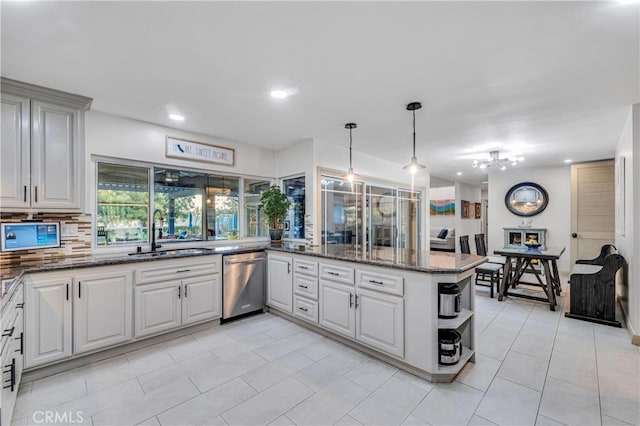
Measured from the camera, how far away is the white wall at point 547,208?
6.44m

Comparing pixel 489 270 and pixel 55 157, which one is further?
pixel 489 270

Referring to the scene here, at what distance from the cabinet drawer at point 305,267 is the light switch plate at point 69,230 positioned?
7.72ft

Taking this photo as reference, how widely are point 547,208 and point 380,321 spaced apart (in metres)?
6.38

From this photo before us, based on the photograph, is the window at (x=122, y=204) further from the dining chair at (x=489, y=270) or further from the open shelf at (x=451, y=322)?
the dining chair at (x=489, y=270)

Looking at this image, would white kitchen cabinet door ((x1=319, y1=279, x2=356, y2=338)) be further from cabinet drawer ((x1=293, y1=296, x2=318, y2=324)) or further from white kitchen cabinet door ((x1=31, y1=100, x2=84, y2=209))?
white kitchen cabinet door ((x1=31, y1=100, x2=84, y2=209))

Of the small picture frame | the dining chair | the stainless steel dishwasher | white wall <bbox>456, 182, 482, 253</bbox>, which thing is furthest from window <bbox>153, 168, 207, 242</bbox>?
the small picture frame

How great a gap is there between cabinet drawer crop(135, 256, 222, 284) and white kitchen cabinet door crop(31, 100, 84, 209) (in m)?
0.88

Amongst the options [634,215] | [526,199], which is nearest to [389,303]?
[634,215]

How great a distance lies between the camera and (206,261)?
3398 mm

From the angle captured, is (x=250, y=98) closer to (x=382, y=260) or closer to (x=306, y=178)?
(x=306, y=178)

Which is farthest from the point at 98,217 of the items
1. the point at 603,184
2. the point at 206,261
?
the point at 603,184

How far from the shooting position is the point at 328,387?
2232 millimetres

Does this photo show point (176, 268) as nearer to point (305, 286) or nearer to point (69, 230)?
point (69, 230)

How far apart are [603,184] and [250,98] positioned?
7.00 meters
